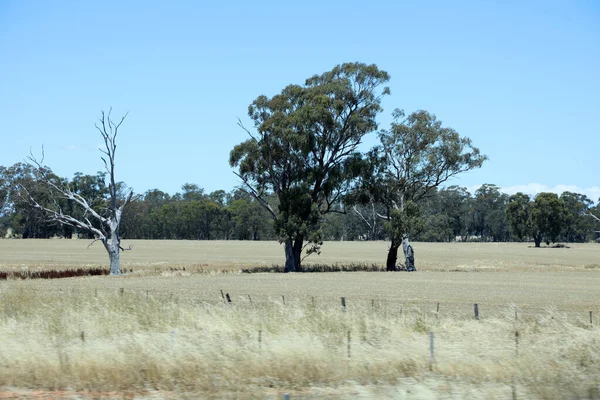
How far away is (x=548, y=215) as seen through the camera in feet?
456

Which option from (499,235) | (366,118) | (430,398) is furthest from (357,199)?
(499,235)

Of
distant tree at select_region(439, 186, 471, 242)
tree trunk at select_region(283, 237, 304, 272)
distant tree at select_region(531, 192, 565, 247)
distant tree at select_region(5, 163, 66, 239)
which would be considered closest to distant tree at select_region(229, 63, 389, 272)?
tree trunk at select_region(283, 237, 304, 272)

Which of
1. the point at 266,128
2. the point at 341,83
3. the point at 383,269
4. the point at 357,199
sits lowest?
the point at 383,269

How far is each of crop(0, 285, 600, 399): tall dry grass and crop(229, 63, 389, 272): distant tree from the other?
125 ft

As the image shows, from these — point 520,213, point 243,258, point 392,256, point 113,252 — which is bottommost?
point 243,258

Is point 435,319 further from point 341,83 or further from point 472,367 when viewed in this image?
point 341,83

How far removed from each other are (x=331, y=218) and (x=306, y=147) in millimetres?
119287

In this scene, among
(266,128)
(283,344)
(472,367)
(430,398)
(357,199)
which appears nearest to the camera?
(430,398)

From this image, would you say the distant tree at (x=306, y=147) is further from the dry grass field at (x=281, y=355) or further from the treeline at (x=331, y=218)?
the treeline at (x=331, y=218)

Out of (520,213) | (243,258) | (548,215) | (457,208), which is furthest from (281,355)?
(457,208)

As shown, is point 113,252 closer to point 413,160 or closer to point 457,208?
point 413,160

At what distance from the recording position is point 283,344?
520 inches

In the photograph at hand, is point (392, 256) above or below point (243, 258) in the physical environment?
above

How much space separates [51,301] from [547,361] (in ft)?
50.0
